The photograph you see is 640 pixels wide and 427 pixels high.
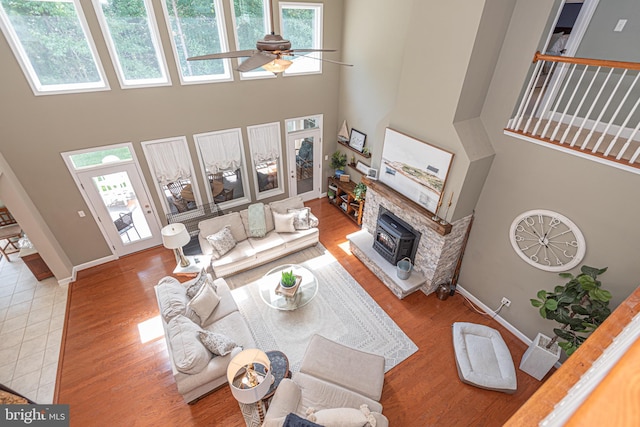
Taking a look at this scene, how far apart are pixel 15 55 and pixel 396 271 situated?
22.1ft

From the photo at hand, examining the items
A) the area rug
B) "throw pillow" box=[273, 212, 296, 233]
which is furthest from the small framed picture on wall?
the area rug

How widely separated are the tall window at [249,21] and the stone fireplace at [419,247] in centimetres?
357

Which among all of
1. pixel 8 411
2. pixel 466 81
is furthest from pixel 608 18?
pixel 8 411

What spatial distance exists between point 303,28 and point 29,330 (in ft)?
24.0

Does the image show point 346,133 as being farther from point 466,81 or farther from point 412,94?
point 466,81

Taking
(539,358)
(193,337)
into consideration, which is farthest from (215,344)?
(539,358)

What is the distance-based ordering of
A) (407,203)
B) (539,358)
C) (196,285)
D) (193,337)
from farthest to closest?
(407,203), (196,285), (539,358), (193,337)

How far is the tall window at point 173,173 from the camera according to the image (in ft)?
18.6

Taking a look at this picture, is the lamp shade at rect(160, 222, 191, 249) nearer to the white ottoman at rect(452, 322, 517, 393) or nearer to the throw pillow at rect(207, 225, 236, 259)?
the throw pillow at rect(207, 225, 236, 259)

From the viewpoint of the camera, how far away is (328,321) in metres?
4.84

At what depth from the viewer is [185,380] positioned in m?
3.43

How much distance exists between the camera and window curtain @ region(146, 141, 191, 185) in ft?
18.5

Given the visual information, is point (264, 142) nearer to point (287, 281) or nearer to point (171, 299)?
point (287, 281)

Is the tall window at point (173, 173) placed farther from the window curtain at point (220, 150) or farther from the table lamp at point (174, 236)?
the table lamp at point (174, 236)
